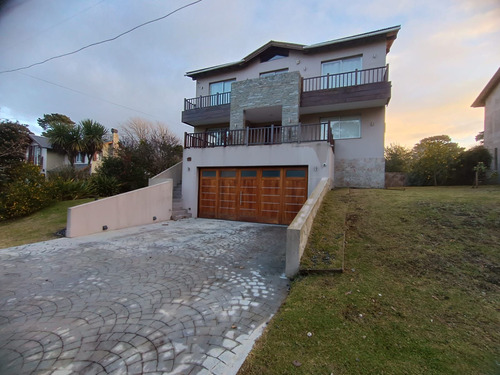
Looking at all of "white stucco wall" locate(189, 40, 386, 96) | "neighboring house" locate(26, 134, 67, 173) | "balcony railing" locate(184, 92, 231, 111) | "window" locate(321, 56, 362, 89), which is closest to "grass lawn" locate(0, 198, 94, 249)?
"balcony railing" locate(184, 92, 231, 111)

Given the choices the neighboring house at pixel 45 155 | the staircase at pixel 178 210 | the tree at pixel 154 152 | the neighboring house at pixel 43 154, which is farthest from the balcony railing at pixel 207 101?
the neighboring house at pixel 43 154

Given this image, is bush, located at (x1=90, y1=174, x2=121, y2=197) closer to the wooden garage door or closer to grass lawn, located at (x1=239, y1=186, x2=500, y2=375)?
the wooden garage door

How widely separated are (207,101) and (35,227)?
36.9 ft

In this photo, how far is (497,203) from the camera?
19.7ft

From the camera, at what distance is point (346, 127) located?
12.2 m

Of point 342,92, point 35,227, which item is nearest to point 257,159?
point 342,92

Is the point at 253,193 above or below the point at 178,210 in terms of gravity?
above

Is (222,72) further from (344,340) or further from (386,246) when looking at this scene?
(344,340)

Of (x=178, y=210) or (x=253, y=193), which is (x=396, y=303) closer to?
(x=253, y=193)

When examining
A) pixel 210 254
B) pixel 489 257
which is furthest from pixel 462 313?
pixel 210 254

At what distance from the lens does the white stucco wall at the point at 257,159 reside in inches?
357

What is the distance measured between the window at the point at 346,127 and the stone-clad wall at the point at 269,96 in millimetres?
2150

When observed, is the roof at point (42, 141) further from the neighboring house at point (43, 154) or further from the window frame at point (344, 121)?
the window frame at point (344, 121)

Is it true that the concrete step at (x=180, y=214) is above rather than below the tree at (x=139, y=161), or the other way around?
below
